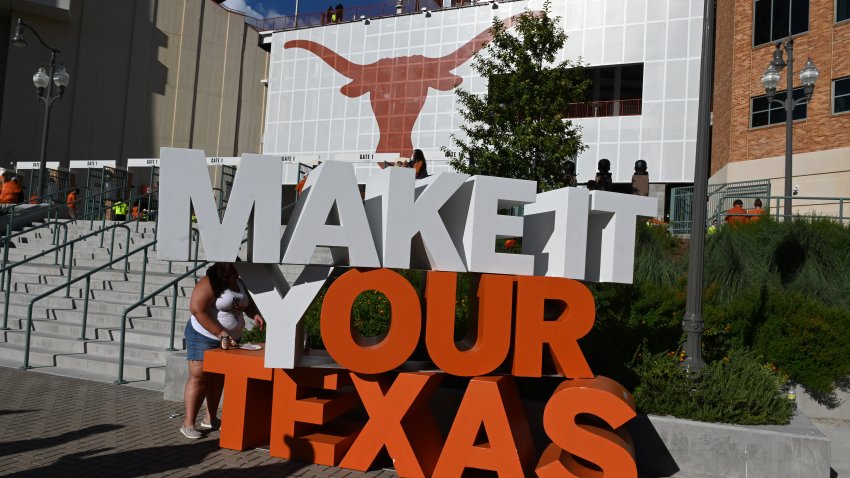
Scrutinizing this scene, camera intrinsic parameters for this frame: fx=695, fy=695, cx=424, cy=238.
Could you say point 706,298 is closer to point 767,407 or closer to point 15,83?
point 767,407

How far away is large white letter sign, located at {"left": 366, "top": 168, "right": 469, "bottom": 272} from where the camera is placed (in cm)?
608

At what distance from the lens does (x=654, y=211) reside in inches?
259

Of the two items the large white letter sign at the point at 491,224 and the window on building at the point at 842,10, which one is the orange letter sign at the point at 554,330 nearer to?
the large white letter sign at the point at 491,224

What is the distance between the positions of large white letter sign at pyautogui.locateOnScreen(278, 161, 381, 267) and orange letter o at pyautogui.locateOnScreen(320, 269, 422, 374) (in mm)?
195

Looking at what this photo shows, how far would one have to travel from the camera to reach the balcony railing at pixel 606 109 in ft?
107

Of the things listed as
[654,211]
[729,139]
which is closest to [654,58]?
[729,139]

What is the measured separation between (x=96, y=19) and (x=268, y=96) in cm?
1041

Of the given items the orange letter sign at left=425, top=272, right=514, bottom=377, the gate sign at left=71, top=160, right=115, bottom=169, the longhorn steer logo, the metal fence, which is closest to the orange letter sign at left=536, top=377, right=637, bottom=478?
the orange letter sign at left=425, top=272, right=514, bottom=377

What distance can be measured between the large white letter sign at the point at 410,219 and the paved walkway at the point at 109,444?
192cm

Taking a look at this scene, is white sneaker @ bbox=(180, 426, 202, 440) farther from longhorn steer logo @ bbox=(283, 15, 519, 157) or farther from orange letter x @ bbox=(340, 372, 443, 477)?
longhorn steer logo @ bbox=(283, 15, 519, 157)

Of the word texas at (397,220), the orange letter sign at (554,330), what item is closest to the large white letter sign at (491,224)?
the word texas at (397,220)

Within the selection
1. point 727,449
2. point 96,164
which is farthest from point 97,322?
point 96,164

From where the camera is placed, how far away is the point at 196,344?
6629 mm

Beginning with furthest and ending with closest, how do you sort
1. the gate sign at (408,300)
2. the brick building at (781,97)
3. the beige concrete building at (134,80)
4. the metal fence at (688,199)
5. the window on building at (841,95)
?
1. the beige concrete building at (134,80)
2. the brick building at (781,97)
3. the window on building at (841,95)
4. the metal fence at (688,199)
5. the gate sign at (408,300)
